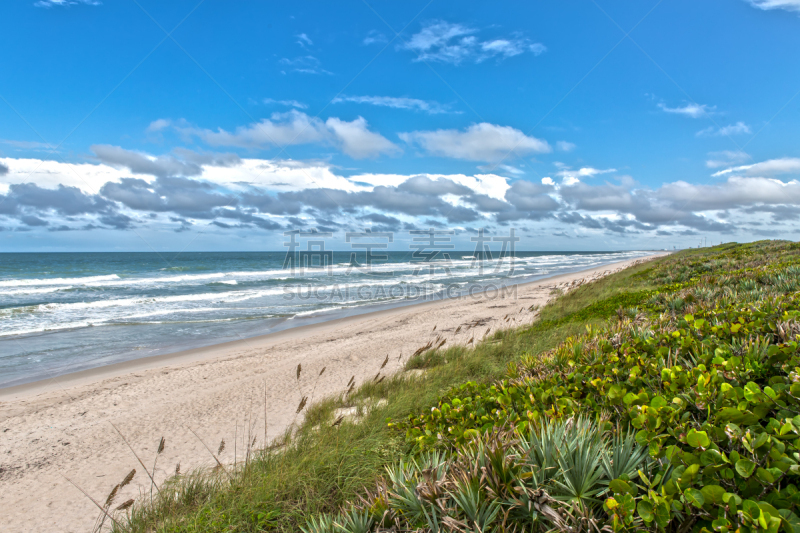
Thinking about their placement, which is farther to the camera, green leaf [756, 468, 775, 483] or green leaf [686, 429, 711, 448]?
green leaf [686, 429, 711, 448]

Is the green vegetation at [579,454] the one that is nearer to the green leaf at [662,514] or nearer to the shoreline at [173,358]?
the green leaf at [662,514]

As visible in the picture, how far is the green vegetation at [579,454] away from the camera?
1.83m

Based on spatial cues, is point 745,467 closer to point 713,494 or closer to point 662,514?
point 713,494

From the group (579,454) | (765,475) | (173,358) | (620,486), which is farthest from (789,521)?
(173,358)

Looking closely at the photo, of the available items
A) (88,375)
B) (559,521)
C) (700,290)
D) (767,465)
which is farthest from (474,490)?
(88,375)

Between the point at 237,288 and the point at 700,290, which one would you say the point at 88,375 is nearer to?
the point at 700,290

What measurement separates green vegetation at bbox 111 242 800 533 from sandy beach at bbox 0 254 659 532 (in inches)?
61.6

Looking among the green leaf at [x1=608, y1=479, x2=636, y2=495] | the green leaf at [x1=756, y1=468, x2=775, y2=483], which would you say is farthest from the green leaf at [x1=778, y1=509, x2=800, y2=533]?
the green leaf at [x1=608, y1=479, x2=636, y2=495]

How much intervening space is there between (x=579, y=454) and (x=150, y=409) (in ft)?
24.8

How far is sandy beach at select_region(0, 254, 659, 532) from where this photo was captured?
4598 mm

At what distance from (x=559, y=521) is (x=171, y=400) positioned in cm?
776

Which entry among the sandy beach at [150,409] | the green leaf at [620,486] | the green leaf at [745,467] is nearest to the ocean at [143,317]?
the sandy beach at [150,409]

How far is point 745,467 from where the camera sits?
1.76 metres

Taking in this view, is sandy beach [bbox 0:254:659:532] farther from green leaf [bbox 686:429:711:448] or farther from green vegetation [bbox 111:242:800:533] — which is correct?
green leaf [bbox 686:429:711:448]
